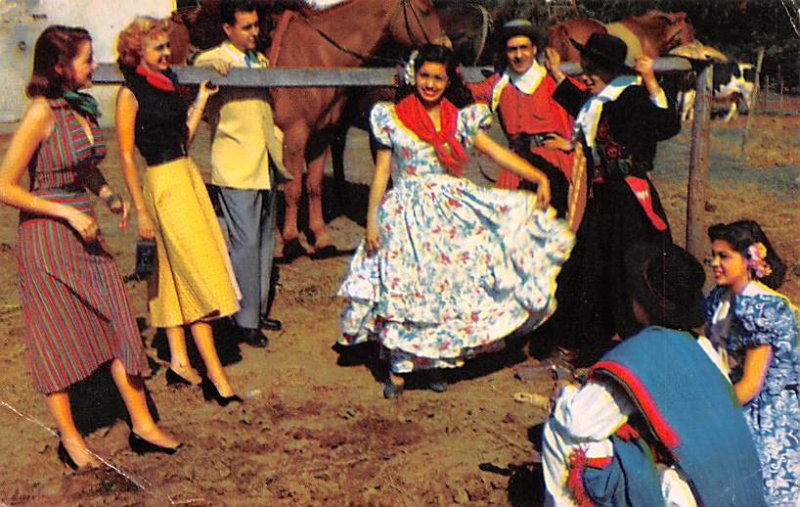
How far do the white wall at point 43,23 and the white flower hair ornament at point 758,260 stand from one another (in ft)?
25.6

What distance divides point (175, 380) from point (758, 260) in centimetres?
320

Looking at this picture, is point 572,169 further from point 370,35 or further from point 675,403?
point 370,35

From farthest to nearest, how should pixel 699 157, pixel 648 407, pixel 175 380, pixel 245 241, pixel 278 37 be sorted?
1. pixel 278 37
2. pixel 699 157
3. pixel 245 241
4. pixel 175 380
5. pixel 648 407

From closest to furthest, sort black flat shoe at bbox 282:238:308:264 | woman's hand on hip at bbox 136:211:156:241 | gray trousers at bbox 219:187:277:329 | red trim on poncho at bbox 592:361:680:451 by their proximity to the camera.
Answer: red trim on poncho at bbox 592:361:680:451 → woman's hand on hip at bbox 136:211:156:241 → gray trousers at bbox 219:187:277:329 → black flat shoe at bbox 282:238:308:264

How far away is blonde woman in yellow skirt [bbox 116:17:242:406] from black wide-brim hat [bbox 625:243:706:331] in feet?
7.36

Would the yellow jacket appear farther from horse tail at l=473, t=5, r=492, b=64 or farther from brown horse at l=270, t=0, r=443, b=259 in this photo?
horse tail at l=473, t=5, r=492, b=64

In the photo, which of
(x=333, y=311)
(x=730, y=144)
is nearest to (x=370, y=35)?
(x=333, y=311)

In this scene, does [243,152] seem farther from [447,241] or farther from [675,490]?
[675,490]

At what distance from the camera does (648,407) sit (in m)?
2.84

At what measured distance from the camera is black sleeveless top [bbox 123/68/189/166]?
439cm

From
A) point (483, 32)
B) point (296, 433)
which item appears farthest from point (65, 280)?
point (483, 32)

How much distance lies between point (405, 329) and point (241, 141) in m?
1.62

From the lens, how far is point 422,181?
4.73 metres

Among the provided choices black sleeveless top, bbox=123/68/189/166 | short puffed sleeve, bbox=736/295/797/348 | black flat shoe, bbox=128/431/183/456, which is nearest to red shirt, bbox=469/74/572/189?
black sleeveless top, bbox=123/68/189/166
